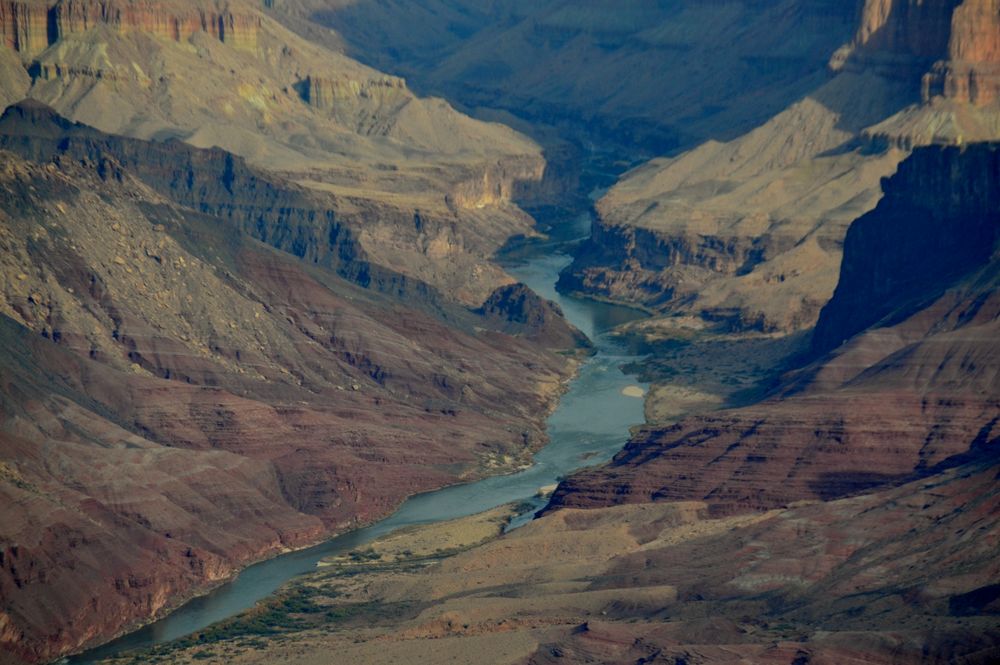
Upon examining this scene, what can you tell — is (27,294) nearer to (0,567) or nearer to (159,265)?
(159,265)

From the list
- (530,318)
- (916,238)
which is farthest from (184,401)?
(916,238)

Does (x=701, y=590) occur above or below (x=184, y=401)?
below

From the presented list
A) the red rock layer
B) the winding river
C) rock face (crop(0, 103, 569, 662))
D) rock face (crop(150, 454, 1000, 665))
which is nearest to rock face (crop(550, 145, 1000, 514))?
rock face (crop(150, 454, 1000, 665))

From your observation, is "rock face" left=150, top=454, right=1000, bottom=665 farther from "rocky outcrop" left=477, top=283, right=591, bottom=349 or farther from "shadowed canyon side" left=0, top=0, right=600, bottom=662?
"rocky outcrop" left=477, top=283, right=591, bottom=349

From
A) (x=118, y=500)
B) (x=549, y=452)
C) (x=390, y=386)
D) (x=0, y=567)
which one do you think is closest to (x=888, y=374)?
(x=549, y=452)

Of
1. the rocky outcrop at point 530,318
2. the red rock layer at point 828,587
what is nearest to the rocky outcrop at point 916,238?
the rocky outcrop at point 530,318

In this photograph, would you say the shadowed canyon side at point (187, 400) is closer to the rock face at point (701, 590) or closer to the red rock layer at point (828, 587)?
the rock face at point (701, 590)

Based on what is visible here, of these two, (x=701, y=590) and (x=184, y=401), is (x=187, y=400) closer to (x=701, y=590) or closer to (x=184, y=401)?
(x=184, y=401)

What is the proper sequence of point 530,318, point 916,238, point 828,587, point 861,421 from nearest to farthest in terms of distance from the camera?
1. point 828,587
2. point 861,421
3. point 916,238
4. point 530,318
